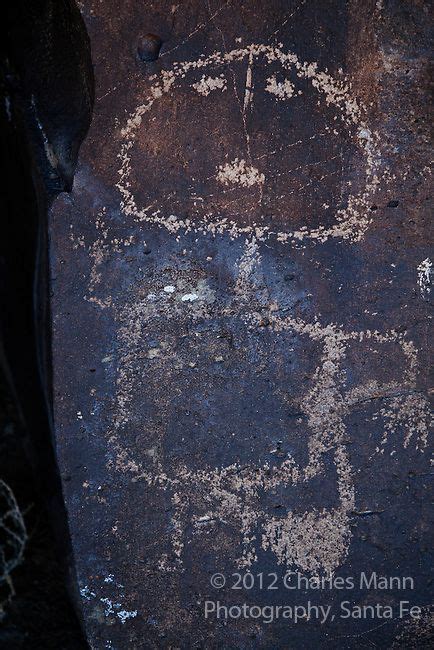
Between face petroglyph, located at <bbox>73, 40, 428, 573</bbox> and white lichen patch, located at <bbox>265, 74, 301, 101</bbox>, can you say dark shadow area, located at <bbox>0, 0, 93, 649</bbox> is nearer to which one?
face petroglyph, located at <bbox>73, 40, 428, 573</bbox>

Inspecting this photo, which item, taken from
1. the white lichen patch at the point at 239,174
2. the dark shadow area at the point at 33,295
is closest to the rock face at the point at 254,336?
the white lichen patch at the point at 239,174

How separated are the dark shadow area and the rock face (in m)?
0.30

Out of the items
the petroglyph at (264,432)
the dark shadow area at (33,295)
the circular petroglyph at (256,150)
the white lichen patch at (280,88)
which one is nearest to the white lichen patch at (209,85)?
the circular petroglyph at (256,150)

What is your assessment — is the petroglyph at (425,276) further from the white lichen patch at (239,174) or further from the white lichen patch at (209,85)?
the white lichen patch at (209,85)

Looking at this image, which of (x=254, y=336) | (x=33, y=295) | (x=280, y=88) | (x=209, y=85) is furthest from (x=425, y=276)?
(x=33, y=295)

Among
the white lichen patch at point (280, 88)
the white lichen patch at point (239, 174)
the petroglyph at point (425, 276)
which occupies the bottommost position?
the petroglyph at point (425, 276)

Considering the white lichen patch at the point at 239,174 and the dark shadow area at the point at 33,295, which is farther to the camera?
the white lichen patch at the point at 239,174

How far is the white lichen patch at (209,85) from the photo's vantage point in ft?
8.83

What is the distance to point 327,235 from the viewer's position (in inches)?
106

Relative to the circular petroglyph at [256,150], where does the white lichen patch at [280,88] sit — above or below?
above

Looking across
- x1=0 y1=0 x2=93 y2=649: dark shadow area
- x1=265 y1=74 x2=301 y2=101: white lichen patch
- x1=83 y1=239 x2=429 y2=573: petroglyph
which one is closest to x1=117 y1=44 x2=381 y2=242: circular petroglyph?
x1=265 y1=74 x2=301 y2=101: white lichen patch

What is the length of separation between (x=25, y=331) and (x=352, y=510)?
152cm

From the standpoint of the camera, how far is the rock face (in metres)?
2.65

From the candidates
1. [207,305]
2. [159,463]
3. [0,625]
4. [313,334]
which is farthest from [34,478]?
[313,334]
